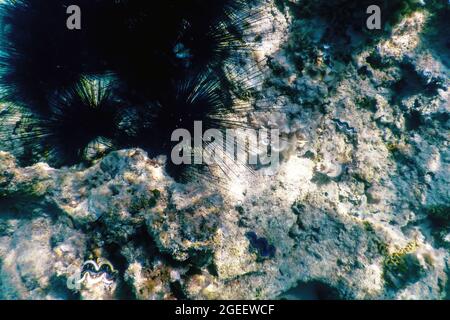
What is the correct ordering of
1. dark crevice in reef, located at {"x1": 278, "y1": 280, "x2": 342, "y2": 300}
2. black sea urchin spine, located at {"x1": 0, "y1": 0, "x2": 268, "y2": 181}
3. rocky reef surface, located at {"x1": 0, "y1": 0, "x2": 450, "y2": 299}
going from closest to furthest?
rocky reef surface, located at {"x1": 0, "y1": 0, "x2": 450, "y2": 299} → black sea urchin spine, located at {"x1": 0, "y1": 0, "x2": 268, "y2": 181} → dark crevice in reef, located at {"x1": 278, "y1": 280, "x2": 342, "y2": 300}

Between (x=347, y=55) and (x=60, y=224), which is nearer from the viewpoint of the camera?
(x=60, y=224)

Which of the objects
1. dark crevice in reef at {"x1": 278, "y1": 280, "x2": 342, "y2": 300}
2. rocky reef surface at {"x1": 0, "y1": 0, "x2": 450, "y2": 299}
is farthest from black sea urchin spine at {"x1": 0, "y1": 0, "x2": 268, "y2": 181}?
dark crevice in reef at {"x1": 278, "y1": 280, "x2": 342, "y2": 300}

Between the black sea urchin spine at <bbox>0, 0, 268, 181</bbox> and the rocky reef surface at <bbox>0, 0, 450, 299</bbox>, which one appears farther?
the black sea urchin spine at <bbox>0, 0, 268, 181</bbox>

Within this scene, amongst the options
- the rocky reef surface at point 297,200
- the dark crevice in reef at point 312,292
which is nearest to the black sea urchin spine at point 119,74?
the rocky reef surface at point 297,200

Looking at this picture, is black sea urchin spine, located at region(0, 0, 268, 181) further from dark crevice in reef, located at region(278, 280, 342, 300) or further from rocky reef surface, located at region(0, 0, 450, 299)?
dark crevice in reef, located at region(278, 280, 342, 300)

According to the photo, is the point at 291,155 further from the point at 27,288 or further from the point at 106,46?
A: the point at 27,288
